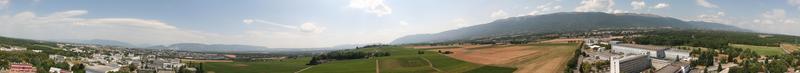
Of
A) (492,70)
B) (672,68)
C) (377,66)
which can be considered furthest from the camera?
(377,66)

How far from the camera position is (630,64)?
2562 inches

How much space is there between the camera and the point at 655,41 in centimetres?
9662

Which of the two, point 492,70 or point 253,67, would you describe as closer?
point 492,70

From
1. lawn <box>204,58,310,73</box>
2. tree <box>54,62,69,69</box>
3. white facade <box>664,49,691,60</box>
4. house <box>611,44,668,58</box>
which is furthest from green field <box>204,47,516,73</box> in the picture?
white facade <box>664,49,691,60</box>

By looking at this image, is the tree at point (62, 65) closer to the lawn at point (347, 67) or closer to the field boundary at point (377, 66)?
the lawn at point (347, 67)

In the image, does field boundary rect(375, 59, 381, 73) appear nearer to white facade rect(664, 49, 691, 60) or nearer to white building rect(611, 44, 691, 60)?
white building rect(611, 44, 691, 60)

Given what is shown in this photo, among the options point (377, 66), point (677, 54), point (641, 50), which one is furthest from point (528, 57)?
point (377, 66)

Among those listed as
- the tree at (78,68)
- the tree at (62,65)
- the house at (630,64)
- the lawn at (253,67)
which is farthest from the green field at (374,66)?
the tree at (62,65)

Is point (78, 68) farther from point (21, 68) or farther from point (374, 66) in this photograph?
point (374, 66)

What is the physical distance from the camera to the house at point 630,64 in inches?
2442

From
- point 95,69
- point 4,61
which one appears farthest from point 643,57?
point 4,61

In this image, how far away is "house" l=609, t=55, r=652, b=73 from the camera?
204 ft

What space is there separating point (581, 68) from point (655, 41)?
118 ft

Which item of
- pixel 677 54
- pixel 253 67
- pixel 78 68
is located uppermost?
pixel 78 68
